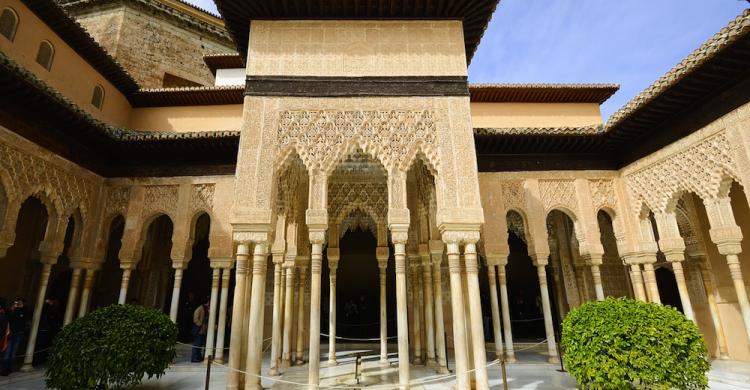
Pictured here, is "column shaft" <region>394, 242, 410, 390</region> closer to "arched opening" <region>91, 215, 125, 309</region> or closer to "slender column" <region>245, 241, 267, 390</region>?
"slender column" <region>245, 241, 267, 390</region>

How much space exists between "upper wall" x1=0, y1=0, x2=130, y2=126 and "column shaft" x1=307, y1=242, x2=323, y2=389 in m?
7.55

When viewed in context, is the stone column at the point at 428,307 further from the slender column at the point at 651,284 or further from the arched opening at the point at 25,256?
the arched opening at the point at 25,256

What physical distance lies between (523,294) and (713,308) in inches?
217

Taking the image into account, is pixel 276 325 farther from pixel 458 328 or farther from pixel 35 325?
pixel 35 325

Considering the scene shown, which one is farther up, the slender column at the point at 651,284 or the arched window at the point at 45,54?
the arched window at the point at 45,54

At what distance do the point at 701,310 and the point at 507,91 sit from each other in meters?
7.31

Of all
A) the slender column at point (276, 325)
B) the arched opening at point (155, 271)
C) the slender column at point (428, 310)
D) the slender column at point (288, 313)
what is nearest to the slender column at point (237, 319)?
the slender column at point (276, 325)

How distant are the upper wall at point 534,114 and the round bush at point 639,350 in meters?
6.88

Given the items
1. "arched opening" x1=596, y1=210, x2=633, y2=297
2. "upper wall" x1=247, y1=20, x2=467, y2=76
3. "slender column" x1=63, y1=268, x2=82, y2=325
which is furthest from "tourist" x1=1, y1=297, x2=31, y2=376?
"arched opening" x1=596, y1=210, x2=633, y2=297

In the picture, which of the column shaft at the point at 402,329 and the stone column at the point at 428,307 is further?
the stone column at the point at 428,307

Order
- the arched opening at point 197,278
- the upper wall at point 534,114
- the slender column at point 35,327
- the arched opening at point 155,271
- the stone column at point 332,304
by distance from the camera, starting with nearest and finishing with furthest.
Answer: the slender column at point 35,327 → the stone column at point 332,304 → the upper wall at point 534,114 → the arched opening at point 155,271 → the arched opening at point 197,278

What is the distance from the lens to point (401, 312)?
5.65 m

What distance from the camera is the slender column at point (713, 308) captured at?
8.62 meters

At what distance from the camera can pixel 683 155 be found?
294 inches
